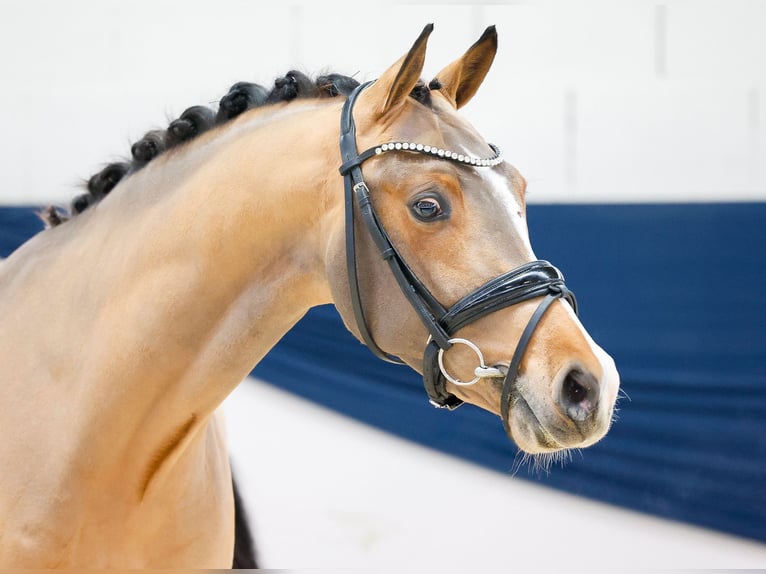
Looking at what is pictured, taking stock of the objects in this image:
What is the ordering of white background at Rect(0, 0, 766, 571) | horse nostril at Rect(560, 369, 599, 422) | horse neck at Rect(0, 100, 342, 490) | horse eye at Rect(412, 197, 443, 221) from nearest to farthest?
horse nostril at Rect(560, 369, 599, 422)
horse eye at Rect(412, 197, 443, 221)
horse neck at Rect(0, 100, 342, 490)
white background at Rect(0, 0, 766, 571)

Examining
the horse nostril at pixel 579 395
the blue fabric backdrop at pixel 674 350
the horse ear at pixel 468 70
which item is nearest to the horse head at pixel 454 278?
the horse nostril at pixel 579 395

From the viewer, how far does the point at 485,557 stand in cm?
273

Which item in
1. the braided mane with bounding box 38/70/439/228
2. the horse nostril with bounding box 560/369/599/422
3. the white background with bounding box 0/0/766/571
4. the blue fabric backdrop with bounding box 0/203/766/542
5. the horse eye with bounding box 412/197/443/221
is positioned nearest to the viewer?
the horse nostril with bounding box 560/369/599/422

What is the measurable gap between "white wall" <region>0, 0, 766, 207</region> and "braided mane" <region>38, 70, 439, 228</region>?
1.56 meters

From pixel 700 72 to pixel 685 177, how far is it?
0.43m

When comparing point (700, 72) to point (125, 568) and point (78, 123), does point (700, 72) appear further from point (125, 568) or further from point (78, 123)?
point (125, 568)

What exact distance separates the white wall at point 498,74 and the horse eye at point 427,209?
1.86 m

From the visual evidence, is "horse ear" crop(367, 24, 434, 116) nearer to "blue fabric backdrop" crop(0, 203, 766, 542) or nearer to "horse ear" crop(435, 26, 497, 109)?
"horse ear" crop(435, 26, 497, 109)

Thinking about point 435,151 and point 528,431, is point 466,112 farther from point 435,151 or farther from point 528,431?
point 528,431

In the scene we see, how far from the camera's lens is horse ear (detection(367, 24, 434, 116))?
1017 millimetres

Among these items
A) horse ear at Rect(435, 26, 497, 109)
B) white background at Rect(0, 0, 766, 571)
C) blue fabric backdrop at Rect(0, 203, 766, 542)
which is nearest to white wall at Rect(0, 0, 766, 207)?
white background at Rect(0, 0, 766, 571)

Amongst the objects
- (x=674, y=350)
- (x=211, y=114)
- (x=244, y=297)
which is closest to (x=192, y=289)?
(x=244, y=297)

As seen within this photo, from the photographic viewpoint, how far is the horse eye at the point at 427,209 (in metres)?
0.99

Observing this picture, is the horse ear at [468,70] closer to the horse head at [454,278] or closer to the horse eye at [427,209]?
the horse head at [454,278]
